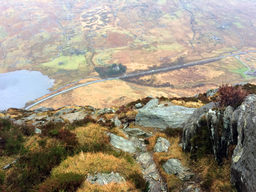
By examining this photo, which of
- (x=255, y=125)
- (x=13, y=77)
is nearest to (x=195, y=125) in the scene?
(x=255, y=125)

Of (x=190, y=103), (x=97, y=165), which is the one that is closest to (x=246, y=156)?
(x=97, y=165)

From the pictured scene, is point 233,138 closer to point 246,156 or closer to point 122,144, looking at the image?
point 246,156

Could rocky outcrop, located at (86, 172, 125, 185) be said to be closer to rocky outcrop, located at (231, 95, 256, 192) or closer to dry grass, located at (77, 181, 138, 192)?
dry grass, located at (77, 181, 138, 192)

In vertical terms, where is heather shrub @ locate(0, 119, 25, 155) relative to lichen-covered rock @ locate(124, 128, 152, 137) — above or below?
above

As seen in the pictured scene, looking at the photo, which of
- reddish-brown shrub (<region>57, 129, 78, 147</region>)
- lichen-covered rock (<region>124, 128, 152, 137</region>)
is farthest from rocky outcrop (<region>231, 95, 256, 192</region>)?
reddish-brown shrub (<region>57, 129, 78, 147</region>)

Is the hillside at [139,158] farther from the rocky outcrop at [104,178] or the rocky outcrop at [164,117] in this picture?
the rocky outcrop at [164,117]

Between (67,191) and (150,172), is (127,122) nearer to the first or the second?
(150,172)
